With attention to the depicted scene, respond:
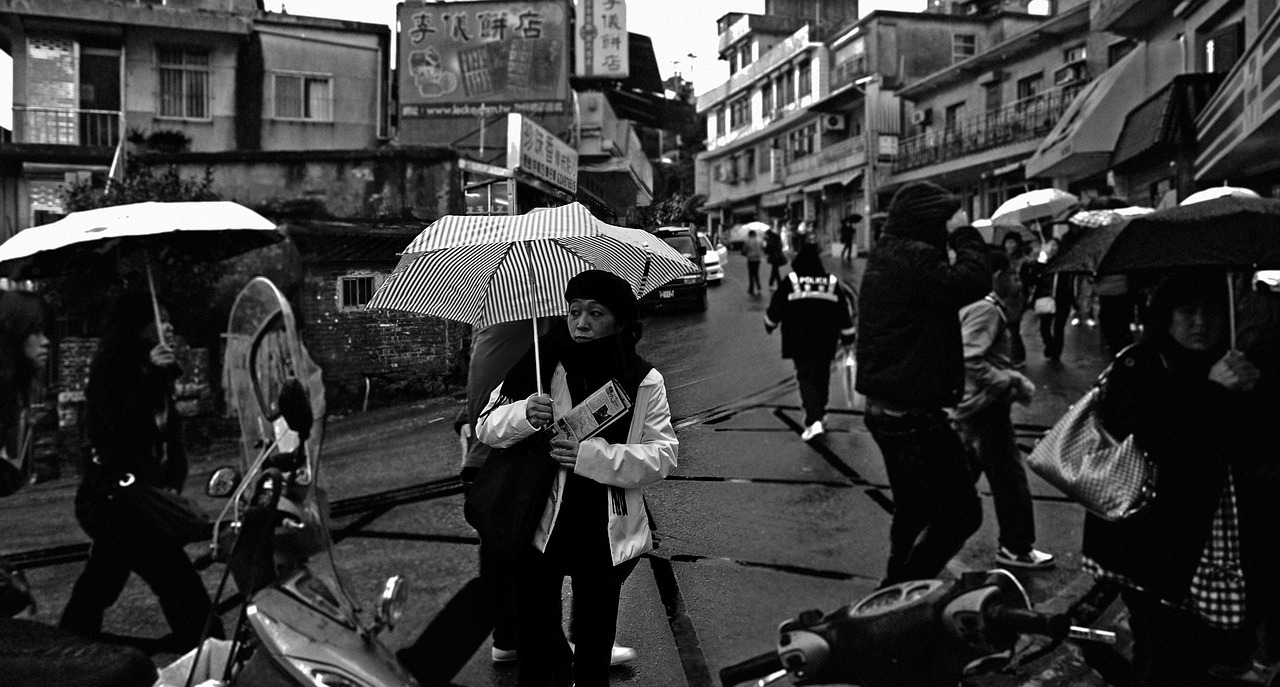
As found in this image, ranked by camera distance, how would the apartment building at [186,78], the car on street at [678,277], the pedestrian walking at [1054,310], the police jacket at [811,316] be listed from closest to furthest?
the car on street at [678,277], the police jacket at [811,316], the pedestrian walking at [1054,310], the apartment building at [186,78]

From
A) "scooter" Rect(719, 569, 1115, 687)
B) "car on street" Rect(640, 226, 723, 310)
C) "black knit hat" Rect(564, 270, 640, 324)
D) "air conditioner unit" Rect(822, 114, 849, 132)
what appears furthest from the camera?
"air conditioner unit" Rect(822, 114, 849, 132)

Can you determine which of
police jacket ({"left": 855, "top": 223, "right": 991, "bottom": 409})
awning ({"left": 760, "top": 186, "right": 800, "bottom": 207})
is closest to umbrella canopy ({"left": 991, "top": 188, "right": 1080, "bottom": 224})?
police jacket ({"left": 855, "top": 223, "right": 991, "bottom": 409})

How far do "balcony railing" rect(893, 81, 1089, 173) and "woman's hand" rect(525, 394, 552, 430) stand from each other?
943 inches

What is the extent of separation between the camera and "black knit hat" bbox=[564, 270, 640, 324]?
302cm

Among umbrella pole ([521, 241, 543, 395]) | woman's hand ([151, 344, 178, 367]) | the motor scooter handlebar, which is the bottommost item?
the motor scooter handlebar

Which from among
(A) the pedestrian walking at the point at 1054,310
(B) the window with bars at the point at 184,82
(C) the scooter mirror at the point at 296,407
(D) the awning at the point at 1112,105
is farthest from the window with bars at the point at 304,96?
(C) the scooter mirror at the point at 296,407

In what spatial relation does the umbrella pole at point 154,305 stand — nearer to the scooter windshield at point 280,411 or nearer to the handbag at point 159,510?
the handbag at point 159,510

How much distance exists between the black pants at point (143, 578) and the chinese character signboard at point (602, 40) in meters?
16.2

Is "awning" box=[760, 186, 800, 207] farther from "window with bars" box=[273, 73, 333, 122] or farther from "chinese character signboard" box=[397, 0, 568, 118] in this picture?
"window with bars" box=[273, 73, 333, 122]

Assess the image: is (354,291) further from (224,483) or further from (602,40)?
(602,40)

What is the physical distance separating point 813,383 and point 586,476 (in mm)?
4985

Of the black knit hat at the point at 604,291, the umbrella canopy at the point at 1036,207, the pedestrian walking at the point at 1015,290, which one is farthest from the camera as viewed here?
the umbrella canopy at the point at 1036,207

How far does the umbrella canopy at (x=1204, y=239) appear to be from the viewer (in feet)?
10.6

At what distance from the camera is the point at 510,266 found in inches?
131
